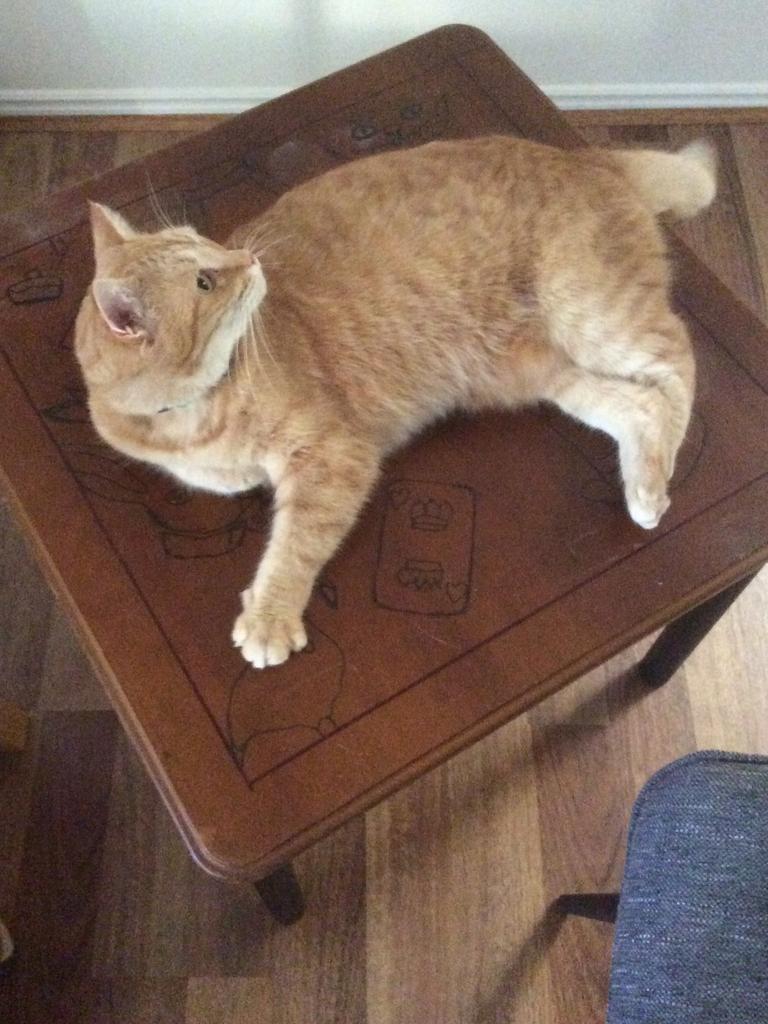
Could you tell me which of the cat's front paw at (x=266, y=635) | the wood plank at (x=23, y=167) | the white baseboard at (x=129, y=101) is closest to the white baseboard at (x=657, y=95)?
the white baseboard at (x=129, y=101)

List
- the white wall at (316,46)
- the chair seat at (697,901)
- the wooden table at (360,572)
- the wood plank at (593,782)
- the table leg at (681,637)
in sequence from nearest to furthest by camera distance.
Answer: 1. the chair seat at (697,901)
2. the wooden table at (360,572)
3. the table leg at (681,637)
4. the wood plank at (593,782)
5. the white wall at (316,46)

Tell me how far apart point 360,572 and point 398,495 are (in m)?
0.10

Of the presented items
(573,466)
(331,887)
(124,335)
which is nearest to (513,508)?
(573,466)

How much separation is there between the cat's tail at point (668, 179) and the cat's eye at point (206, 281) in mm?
529

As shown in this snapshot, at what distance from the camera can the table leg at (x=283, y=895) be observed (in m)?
0.93

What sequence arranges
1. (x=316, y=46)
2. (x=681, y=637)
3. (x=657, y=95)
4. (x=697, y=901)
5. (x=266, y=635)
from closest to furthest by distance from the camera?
(x=697, y=901) < (x=266, y=635) < (x=681, y=637) < (x=316, y=46) < (x=657, y=95)

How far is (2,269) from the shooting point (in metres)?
1.00

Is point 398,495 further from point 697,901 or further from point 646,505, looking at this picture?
point 697,901

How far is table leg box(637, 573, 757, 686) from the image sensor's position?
3.23 feet

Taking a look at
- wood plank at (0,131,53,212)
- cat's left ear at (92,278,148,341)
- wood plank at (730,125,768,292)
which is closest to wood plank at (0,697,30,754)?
cat's left ear at (92,278,148,341)

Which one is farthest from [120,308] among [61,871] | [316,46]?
[316,46]

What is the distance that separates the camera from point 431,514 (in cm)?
88

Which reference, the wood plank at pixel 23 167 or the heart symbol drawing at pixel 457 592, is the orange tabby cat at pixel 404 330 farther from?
the wood plank at pixel 23 167

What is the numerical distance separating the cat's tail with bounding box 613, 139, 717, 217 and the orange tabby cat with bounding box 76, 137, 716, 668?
51 millimetres
